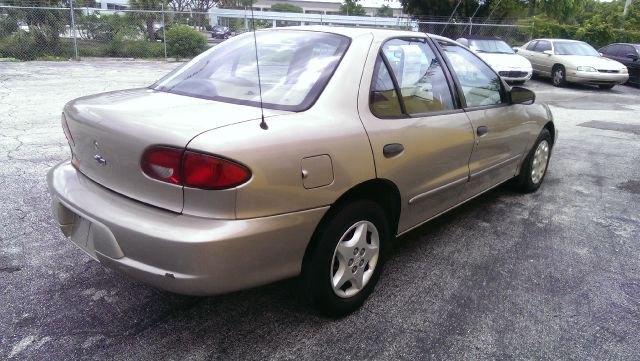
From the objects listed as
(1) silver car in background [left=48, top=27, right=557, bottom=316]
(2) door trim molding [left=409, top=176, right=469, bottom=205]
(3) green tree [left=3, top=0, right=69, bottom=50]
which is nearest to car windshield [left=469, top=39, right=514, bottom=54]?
(1) silver car in background [left=48, top=27, right=557, bottom=316]

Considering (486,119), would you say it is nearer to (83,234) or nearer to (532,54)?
(83,234)

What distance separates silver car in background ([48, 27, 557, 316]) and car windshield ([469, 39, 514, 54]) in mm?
12458

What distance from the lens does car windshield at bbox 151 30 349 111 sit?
256 cm

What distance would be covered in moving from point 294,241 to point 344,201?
38 cm

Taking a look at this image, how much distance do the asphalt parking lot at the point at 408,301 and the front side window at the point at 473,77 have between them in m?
1.06

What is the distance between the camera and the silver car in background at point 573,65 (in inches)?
582

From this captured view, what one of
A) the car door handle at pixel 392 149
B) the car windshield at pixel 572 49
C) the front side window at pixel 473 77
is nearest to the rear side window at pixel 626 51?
the car windshield at pixel 572 49

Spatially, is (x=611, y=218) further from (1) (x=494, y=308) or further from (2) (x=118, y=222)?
(2) (x=118, y=222)

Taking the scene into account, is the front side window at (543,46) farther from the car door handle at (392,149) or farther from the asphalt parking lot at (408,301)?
the car door handle at (392,149)

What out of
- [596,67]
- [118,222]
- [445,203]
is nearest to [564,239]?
[445,203]

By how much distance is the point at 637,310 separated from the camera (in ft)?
9.50

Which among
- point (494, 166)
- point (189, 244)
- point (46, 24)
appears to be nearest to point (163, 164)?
point (189, 244)

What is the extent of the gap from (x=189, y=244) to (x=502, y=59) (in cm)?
1418

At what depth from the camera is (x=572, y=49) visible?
52.0 feet
